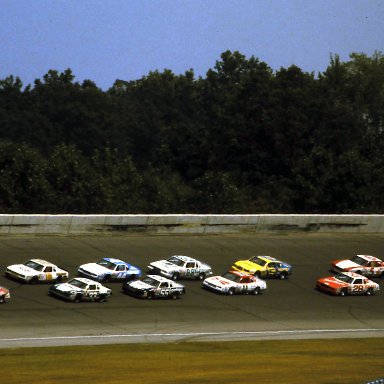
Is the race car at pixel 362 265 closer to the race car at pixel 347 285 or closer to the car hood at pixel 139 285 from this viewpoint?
the race car at pixel 347 285

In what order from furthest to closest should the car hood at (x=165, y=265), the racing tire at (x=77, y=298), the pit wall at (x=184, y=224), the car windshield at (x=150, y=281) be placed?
the pit wall at (x=184, y=224)
the car hood at (x=165, y=265)
the car windshield at (x=150, y=281)
the racing tire at (x=77, y=298)

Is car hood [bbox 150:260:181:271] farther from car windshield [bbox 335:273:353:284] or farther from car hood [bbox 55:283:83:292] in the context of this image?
car windshield [bbox 335:273:353:284]

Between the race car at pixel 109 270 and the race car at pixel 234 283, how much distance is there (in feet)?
11.6

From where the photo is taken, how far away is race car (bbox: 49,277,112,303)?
141ft

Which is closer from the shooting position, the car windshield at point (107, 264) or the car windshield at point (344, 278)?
the car windshield at point (107, 264)

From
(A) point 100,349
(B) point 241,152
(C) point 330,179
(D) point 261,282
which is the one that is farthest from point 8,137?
(A) point 100,349

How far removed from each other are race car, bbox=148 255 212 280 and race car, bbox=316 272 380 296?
5.76 metres

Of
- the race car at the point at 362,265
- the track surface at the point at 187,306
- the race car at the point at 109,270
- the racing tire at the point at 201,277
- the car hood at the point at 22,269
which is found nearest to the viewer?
the track surface at the point at 187,306

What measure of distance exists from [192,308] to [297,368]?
10.3 metres

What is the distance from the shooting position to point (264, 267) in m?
51.3

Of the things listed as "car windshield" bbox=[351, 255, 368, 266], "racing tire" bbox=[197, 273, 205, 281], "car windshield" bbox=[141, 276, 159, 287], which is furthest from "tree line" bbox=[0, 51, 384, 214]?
"car windshield" bbox=[141, 276, 159, 287]

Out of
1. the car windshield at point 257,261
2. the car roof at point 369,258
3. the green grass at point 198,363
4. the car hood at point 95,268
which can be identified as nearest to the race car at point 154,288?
the car hood at point 95,268

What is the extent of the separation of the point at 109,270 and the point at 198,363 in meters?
13.2

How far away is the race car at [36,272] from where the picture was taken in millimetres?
44969
